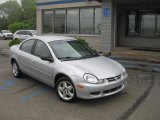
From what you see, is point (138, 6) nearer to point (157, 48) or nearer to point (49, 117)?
point (157, 48)

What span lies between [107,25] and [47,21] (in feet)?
24.3

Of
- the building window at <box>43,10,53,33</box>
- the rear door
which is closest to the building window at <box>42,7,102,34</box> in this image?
the building window at <box>43,10,53,33</box>

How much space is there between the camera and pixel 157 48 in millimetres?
14195

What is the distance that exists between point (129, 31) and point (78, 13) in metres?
3.74

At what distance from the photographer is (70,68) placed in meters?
6.13

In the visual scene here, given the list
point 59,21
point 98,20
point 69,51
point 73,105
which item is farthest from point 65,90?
point 59,21

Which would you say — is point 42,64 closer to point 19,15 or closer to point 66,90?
point 66,90

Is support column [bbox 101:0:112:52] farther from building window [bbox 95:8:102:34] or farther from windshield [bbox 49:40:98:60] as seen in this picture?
windshield [bbox 49:40:98:60]

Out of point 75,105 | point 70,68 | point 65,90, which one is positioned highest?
point 70,68

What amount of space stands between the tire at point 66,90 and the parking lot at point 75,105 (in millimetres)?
133

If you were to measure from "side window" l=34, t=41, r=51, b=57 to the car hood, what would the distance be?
34.6 inches

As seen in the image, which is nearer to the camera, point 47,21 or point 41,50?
point 41,50

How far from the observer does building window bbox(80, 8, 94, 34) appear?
654 inches

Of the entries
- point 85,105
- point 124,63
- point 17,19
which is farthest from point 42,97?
point 17,19
